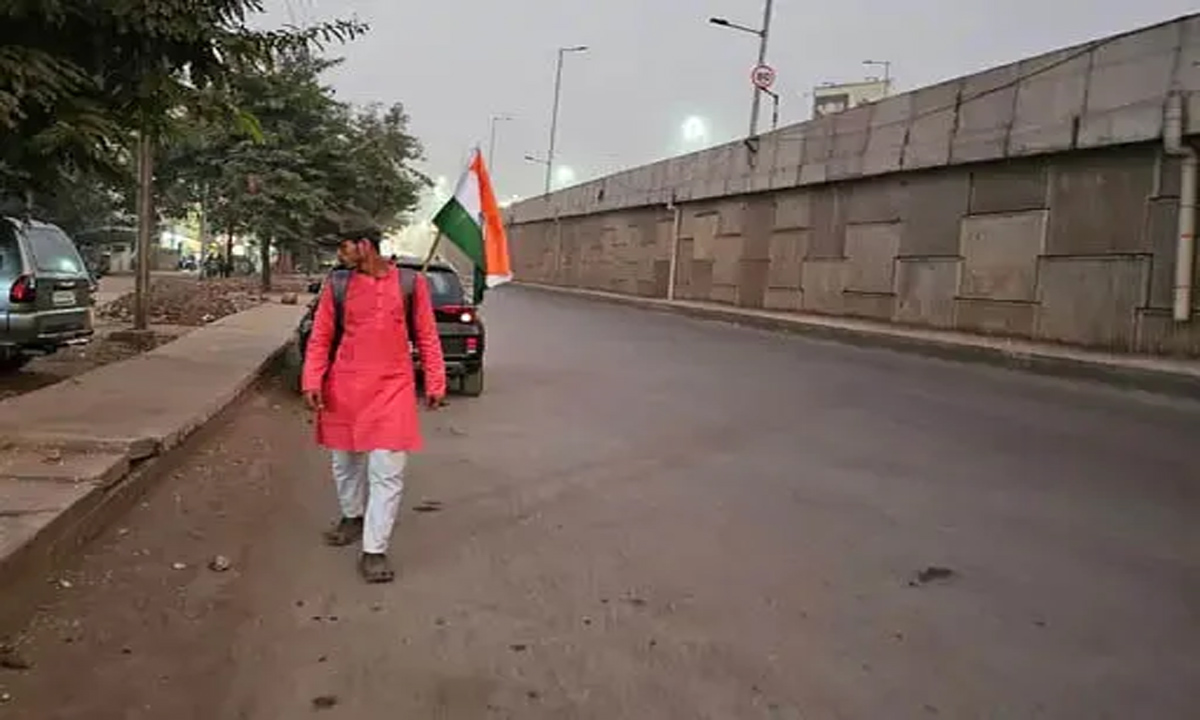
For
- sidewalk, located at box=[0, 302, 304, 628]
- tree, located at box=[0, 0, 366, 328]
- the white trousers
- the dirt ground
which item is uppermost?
tree, located at box=[0, 0, 366, 328]

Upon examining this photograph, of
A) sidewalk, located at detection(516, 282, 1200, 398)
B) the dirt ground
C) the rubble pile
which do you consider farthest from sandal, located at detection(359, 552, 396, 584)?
the rubble pile

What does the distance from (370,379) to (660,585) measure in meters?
1.66

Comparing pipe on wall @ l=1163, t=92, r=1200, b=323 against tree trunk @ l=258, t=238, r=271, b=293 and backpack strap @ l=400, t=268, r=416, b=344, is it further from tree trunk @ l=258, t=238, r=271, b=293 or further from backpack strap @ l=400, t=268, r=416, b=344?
tree trunk @ l=258, t=238, r=271, b=293

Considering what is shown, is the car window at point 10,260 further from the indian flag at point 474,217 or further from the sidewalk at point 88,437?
the indian flag at point 474,217

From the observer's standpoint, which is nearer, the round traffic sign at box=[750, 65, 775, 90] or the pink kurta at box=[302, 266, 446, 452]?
the pink kurta at box=[302, 266, 446, 452]

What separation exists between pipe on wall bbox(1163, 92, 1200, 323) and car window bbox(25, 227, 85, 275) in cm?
1363

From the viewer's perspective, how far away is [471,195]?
863cm

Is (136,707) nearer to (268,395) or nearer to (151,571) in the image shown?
(151,571)

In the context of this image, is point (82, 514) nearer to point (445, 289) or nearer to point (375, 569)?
point (375, 569)

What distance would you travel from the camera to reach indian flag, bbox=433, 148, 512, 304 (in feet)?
28.1

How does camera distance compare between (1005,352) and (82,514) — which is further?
(1005,352)

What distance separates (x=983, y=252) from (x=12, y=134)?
53.2ft

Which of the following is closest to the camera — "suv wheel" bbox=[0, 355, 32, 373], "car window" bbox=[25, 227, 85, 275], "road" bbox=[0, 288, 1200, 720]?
"road" bbox=[0, 288, 1200, 720]

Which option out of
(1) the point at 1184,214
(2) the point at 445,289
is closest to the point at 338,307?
(2) the point at 445,289
